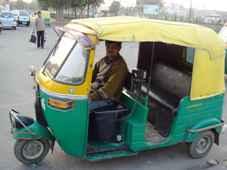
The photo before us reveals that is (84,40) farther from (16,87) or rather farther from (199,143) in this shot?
(16,87)

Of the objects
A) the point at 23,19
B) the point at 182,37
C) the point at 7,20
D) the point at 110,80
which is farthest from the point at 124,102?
the point at 23,19

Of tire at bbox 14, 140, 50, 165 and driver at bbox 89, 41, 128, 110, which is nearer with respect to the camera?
tire at bbox 14, 140, 50, 165

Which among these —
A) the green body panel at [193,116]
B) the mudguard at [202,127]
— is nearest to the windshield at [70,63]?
the green body panel at [193,116]

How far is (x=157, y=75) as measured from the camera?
5473 mm

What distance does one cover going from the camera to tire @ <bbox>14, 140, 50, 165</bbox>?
169 inches

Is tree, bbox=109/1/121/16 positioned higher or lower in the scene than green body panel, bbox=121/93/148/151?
higher

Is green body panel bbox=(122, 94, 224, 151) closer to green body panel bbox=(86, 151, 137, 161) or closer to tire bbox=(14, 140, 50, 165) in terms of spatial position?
green body panel bbox=(86, 151, 137, 161)

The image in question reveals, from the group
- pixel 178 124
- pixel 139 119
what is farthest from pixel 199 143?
pixel 139 119

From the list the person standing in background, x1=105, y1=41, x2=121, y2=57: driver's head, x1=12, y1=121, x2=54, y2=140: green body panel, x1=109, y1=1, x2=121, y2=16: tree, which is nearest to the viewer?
x1=12, y1=121, x2=54, y2=140: green body panel

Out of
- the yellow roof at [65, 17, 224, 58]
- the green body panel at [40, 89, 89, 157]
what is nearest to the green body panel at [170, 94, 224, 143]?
the yellow roof at [65, 17, 224, 58]

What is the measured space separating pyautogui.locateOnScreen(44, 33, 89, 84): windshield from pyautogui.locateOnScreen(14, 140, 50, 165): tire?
2.98ft

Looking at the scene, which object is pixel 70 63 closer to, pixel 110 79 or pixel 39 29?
pixel 110 79

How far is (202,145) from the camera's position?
497cm

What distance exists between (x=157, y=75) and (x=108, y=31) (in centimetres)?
186
